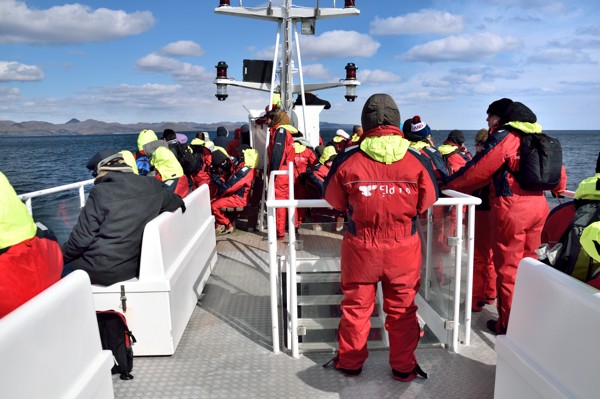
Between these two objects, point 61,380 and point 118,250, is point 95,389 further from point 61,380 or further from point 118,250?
point 118,250

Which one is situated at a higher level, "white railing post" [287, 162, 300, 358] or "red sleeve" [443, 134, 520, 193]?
"red sleeve" [443, 134, 520, 193]

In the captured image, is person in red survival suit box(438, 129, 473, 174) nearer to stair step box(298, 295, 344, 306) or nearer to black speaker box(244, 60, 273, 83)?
stair step box(298, 295, 344, 306)

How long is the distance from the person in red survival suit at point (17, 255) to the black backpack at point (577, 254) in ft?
7.49

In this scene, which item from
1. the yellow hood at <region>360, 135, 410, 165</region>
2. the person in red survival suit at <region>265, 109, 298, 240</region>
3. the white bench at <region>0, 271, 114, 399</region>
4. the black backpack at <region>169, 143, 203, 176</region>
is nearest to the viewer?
the white bench at <region>0, 271, 114, 399</region>

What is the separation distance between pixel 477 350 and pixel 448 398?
25.6 inches

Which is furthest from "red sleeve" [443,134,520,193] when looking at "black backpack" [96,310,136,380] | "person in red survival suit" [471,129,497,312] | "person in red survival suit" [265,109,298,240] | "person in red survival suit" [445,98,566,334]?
"person in red survival suit" [265,109,298,240]

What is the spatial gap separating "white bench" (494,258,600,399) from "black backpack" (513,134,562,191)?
4.47ft

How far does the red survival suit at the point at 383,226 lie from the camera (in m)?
2.39

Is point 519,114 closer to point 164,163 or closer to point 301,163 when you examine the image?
point 164,163

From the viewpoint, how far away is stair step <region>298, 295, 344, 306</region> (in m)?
3.19

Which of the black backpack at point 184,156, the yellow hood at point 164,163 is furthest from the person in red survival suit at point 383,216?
the black backpack at point 184,156

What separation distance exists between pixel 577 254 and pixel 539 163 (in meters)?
1.38

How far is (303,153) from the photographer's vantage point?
6609 millimetres

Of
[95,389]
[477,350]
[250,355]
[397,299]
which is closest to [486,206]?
[477,350]
